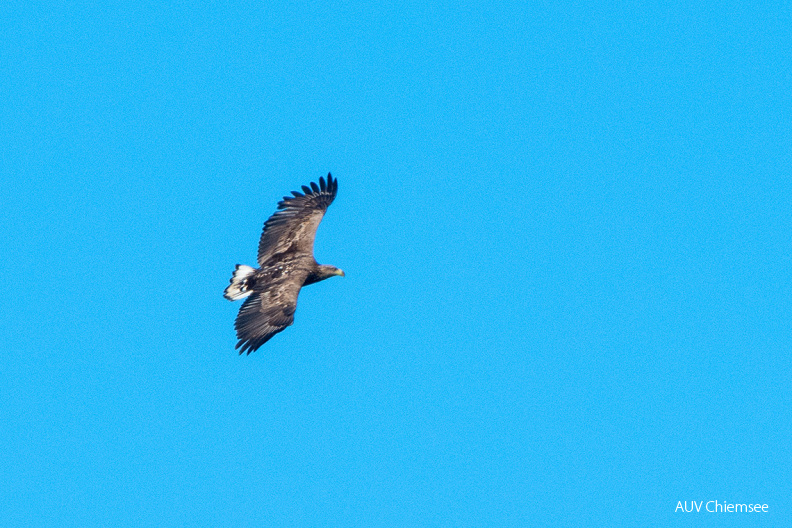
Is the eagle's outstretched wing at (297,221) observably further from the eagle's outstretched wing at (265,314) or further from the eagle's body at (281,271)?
the eagle's outstretched wing at (265,314)

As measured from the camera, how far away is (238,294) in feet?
75.7

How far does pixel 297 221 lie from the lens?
976 inches

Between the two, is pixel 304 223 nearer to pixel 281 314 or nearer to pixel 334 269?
pixel 334 269

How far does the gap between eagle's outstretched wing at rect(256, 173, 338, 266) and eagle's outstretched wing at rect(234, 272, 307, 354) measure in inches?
64.1

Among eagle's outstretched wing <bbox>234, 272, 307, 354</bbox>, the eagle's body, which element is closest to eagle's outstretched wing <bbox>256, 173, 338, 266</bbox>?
the eagle's body

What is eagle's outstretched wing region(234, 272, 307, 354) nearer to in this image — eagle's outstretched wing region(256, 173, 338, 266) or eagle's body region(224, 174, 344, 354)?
eagle's body region(224, 174, 344, 354)

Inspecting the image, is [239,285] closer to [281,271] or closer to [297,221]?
[281,271]

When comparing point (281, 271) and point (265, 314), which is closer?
point (265, 314)

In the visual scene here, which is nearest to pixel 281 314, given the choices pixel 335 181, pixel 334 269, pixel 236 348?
pixel 236 348

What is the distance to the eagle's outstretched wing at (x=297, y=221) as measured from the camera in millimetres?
24453

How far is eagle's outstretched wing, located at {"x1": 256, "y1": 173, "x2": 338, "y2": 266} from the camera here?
2445 cm

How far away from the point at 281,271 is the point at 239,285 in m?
0.94

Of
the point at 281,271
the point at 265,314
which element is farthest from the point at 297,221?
the point at 265,314

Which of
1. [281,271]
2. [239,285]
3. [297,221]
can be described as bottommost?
[239,285]
